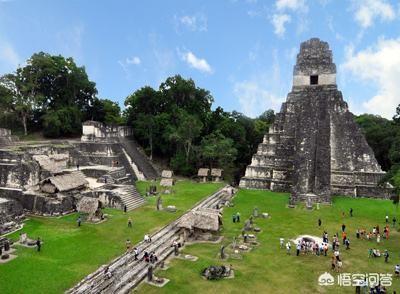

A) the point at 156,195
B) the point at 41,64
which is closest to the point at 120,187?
the point at 156,195

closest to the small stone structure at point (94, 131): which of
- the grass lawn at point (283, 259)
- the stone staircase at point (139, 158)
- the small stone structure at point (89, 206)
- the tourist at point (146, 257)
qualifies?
the stone staircase at point (139, 158)

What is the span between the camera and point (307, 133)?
29328mm

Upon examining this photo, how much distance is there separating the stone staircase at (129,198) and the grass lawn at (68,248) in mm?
526

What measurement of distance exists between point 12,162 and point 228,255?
53.6ft

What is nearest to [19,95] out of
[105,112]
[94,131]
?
[94,131]

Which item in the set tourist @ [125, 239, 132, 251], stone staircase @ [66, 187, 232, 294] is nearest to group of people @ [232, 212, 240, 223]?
stone staircase @ [66, 187, 232, 294]

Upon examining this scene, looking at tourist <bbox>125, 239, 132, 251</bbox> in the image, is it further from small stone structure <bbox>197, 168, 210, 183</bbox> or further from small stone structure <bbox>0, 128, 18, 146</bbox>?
small stone structure <bbox>0, 128, 18, 146</bbox>

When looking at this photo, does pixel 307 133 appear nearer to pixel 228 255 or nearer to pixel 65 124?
pixel 228 255

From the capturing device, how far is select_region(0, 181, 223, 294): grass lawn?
38.9 feet

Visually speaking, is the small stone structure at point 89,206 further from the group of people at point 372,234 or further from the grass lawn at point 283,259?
the group of people at point 372,234

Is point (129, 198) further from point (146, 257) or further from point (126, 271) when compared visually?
point (126, 271)

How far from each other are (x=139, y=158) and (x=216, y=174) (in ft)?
26.1

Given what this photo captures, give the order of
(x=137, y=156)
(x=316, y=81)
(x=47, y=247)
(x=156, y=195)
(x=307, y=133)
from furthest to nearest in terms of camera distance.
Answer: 1. (x=137, y=156)
2. (x=316, y=81)
3. (x=307, y=133)
4. (x=156, y=195)
5. (x=47, y=247)

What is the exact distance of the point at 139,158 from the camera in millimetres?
34969
